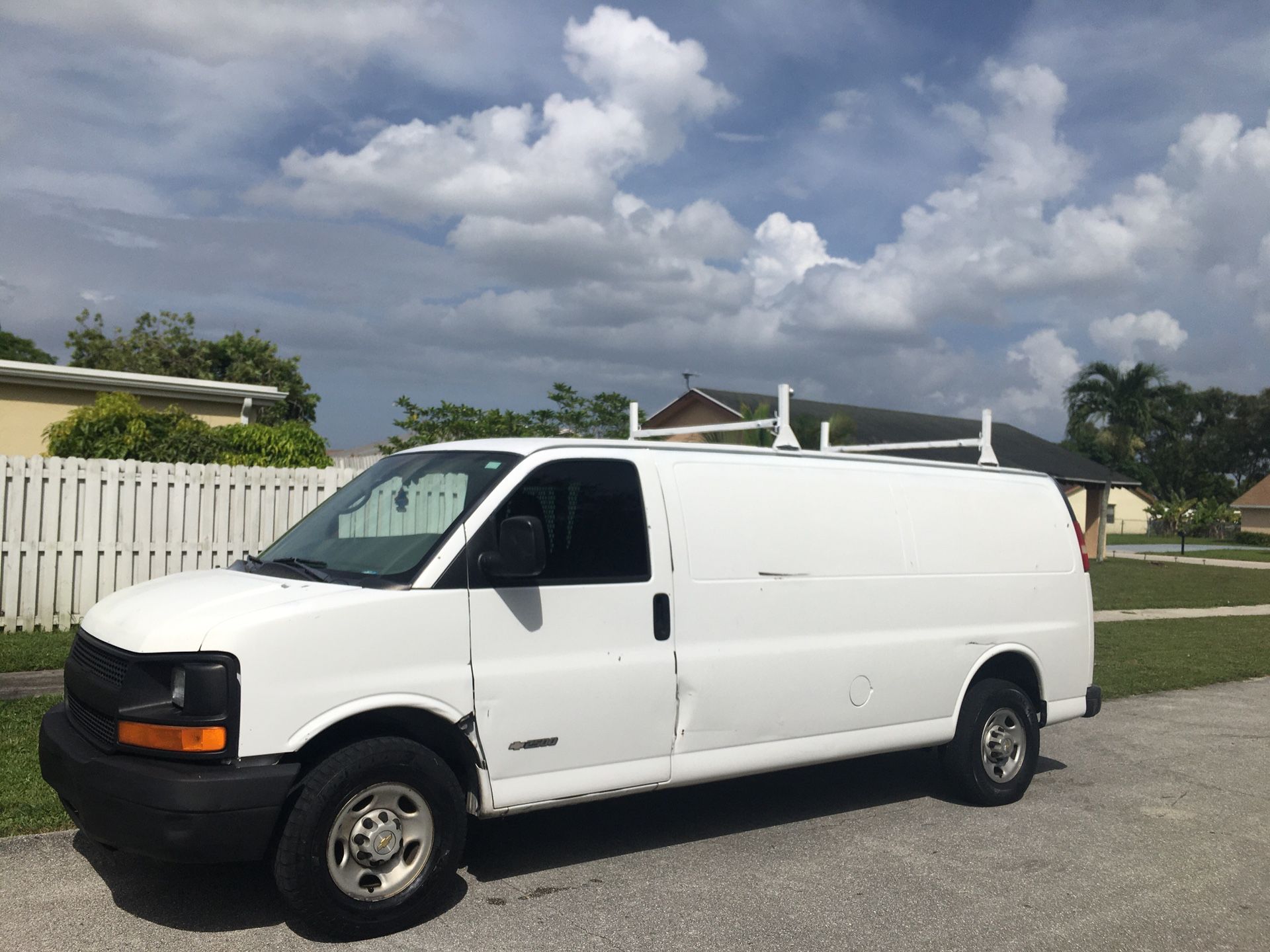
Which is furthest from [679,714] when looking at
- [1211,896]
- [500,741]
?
[1211,896]

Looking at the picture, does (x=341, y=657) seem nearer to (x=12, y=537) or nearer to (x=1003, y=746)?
(x=1003, y=746)

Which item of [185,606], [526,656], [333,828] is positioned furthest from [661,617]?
[185,606]

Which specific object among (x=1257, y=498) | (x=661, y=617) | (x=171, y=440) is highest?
(x=1257, y=498)

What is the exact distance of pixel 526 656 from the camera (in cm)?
520

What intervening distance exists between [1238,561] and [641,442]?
4240cm

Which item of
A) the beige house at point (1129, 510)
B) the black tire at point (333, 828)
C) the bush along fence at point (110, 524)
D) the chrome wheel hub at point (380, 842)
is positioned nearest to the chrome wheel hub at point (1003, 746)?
the black tire at point (333, 828)

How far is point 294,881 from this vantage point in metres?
4.48

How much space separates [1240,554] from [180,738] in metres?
53.8

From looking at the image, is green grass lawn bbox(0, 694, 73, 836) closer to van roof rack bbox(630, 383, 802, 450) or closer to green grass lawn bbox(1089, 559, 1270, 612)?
van roof rack bbox(630, 383, 802, 450)

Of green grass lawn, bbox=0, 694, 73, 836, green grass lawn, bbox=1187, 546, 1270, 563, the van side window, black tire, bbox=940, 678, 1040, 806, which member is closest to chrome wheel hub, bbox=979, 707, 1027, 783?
black tire, bbox=940, 678, 1040, 806

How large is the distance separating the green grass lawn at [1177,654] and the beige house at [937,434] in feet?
54.5

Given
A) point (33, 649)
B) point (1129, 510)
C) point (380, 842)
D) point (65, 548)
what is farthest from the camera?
point (1129, 510)

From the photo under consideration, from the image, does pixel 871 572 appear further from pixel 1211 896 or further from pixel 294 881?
pixel 294 881

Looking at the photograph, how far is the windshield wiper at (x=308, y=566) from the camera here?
5152 millimetres
